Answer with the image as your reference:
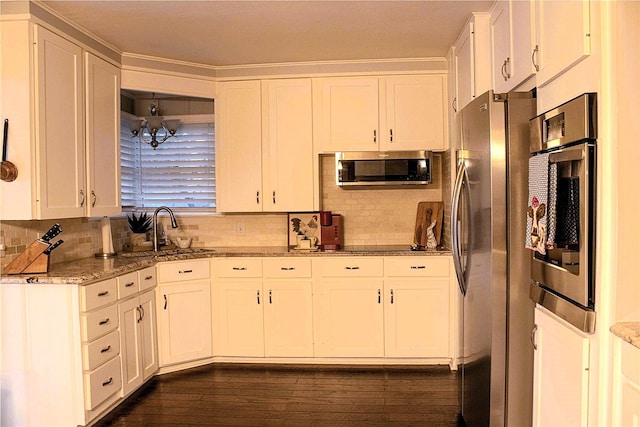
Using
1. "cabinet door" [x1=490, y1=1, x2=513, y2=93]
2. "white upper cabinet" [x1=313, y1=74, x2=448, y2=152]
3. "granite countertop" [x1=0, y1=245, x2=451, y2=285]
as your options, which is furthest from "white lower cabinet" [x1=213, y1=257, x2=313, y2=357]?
"cabinet door" [x1=490, y1=1, x2=513, y2=93]

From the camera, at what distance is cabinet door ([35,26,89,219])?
2.85 metres

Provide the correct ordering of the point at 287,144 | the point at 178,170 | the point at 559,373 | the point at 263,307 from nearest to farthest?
the point at 559,373 < the point at 263,307 < the point at 287,144 < the point at 178,170

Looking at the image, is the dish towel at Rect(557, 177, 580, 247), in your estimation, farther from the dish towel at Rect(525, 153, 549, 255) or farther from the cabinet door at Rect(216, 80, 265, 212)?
the cabinet door at Rect(216, 80, 265, 212)

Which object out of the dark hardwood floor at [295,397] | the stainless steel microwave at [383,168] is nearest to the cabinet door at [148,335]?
the dark hardwood floor at [295,397]

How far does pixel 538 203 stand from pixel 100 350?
8.07 feet

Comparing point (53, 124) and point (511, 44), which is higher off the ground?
point (511, 44)

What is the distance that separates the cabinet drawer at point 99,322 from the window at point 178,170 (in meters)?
1.64

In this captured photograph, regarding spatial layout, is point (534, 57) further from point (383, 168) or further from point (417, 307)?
point (417, 307)

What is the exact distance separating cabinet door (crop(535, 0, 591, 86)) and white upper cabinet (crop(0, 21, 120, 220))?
8.36ft

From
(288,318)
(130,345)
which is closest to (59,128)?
(130,345)

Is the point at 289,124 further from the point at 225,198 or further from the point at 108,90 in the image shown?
the point at 108,90

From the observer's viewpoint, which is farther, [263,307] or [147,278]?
[263,307]

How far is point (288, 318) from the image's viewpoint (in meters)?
3.93

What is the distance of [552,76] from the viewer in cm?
193
